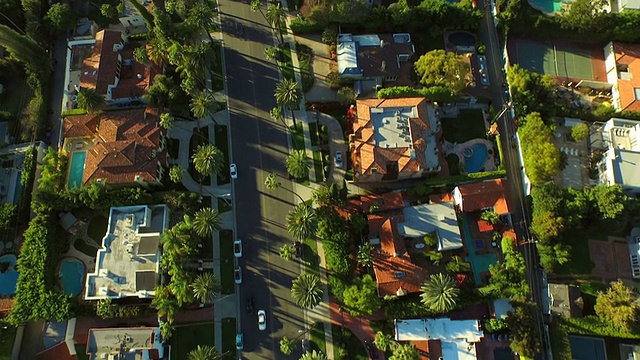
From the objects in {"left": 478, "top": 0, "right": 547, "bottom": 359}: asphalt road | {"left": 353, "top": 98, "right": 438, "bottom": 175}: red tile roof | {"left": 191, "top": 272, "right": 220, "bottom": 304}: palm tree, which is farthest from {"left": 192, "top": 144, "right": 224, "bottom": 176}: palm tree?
{"left": 478, "top": 0, "right": 547, "bottom": 359}: asphalt road

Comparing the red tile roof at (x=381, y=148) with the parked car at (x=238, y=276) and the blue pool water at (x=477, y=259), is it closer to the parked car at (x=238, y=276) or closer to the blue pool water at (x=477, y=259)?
the blue pool water at (x=477, y=259)

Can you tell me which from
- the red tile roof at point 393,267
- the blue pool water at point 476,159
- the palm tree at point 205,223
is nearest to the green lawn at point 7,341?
the palm tree at point 205,223

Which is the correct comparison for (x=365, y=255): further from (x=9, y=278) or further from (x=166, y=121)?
(x=9, y=278)

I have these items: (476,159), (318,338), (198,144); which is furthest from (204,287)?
(476,159)

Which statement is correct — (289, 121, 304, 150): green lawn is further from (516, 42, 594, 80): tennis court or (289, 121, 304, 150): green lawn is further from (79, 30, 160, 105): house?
(516, 42, 594, 80): tennis court

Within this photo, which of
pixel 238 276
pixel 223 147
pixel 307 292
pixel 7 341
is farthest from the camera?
pixel 223 147

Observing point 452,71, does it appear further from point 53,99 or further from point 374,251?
point 53,99

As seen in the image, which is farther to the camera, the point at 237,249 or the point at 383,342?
the point at 237,249
